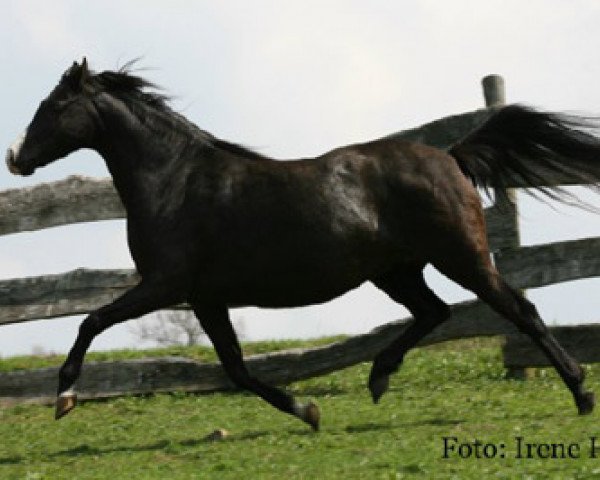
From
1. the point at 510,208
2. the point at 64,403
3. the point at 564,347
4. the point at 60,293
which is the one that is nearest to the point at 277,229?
the point at 64,403

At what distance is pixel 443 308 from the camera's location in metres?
8.07

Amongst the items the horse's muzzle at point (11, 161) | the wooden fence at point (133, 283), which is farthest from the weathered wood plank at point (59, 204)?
the horse's muzzle at point (11, 161)

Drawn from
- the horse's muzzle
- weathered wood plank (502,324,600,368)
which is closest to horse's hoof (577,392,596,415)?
weathered wood plank (502,324,600,368)

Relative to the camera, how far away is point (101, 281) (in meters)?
10.6

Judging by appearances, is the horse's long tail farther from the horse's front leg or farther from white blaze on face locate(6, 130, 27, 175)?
white blaze on face locate(6, 130, 27, 175)

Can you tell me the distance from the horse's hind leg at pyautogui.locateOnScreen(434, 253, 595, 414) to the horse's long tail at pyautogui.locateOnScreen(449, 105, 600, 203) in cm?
98

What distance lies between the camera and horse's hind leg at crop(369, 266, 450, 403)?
26.1 feet

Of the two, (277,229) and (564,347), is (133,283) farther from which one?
(564,347)

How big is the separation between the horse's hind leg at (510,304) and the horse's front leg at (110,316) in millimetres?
1865

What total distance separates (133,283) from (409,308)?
11.5 feet

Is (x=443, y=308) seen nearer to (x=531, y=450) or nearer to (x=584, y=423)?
(x=584, y=423)

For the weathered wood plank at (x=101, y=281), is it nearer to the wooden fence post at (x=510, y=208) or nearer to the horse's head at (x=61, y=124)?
the wooden fence post at (x=510, y=208)

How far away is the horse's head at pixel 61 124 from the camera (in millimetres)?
7727

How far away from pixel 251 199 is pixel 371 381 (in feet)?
5.68
